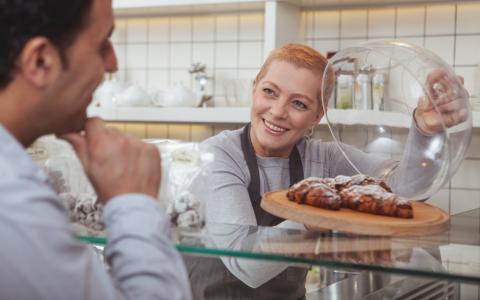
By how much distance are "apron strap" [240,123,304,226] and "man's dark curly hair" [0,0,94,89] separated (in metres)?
0.84

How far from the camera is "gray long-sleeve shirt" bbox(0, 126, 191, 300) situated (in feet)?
Answer: 2.02

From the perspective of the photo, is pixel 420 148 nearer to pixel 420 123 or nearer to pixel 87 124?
pixel 420 123

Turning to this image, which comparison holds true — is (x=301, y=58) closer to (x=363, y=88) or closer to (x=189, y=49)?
(x=363, y=88)

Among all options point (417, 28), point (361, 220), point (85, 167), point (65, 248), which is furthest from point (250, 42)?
point (65, 248)

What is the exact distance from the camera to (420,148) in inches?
41.3

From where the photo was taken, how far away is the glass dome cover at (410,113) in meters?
1.03

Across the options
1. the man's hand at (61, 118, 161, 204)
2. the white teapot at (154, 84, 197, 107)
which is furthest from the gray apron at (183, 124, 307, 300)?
the white teapot at (154, 84, 197, 107)

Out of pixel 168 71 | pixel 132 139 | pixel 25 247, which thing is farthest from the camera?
pixel 168 71

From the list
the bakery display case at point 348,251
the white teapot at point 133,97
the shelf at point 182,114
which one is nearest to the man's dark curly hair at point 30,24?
the bakery display case at point 348,251

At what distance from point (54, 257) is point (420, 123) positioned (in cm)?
63

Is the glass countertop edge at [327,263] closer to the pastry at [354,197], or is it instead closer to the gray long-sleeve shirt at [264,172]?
the gray long-sleeve shirt at [264,172]

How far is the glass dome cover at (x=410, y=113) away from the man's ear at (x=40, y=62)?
1.69ft

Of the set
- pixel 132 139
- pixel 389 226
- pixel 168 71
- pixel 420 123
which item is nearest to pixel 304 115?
pixel 420 123

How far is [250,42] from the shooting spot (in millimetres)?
3359
